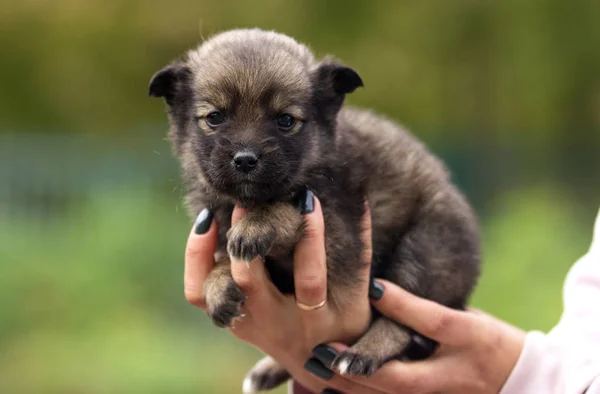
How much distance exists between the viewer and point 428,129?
1154 cm

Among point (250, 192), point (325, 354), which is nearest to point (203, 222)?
point (250, 192)

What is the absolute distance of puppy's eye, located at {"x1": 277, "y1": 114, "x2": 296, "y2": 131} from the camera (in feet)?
10.4

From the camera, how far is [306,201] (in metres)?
3.22

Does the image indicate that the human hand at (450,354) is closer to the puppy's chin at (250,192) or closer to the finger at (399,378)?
the finger at (399,378)

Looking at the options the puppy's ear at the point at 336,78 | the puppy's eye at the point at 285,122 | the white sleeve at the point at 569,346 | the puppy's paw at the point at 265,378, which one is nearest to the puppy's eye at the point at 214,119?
the puppy's eye at the point at 285,122

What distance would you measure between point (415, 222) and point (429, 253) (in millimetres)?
186

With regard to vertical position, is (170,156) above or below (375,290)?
below

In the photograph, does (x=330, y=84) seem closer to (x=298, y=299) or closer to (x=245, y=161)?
(x=245, y=161)

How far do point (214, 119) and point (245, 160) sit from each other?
0.34 m

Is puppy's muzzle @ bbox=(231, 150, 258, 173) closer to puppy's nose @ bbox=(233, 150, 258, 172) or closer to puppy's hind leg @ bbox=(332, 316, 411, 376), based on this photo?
puppy's nose @ bbox=(233, 150, 258, 172)

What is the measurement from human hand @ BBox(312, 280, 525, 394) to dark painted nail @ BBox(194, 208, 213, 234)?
30.1 inches

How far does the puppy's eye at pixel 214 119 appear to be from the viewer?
3.17 meters

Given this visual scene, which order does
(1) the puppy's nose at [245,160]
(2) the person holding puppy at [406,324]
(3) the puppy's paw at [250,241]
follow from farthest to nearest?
(2) the person holding puppy at [406,324], (3) the puppy's paw at [250,241], (1) the puppy's nose at [245,160]

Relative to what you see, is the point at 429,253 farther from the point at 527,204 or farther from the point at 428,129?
the point at 428,129
